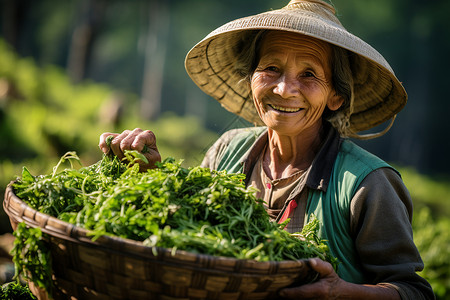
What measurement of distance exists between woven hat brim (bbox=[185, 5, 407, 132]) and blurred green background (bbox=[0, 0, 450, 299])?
0.92ft

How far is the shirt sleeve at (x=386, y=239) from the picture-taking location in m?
2.10

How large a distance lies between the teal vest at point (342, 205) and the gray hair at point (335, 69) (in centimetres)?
31

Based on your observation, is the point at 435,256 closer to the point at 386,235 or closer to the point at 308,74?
the point at 386,235

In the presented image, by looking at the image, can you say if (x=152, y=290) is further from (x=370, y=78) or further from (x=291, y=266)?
(x=370, y=78)

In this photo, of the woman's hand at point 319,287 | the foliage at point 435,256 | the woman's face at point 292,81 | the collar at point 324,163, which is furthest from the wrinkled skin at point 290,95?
the foliage at point 435,256

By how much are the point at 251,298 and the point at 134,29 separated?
37101 mm

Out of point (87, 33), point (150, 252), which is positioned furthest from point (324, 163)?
point (87, 33)

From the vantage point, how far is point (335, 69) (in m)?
2.56

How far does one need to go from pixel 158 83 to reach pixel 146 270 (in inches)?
688

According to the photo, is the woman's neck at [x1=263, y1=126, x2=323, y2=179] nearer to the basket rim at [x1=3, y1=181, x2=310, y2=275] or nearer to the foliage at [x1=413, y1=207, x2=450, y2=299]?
the basket rim at [x1=3, y1=181, x2=310, y2=275]

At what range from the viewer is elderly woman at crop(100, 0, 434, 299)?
2.14 meters

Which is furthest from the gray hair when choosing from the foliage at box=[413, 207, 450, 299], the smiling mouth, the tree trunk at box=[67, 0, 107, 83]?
the tree trunk at box=[67, 0, 107, 83]

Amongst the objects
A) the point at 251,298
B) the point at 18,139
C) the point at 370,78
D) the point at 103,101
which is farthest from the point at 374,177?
the point at 103,101

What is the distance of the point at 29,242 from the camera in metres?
1.52
